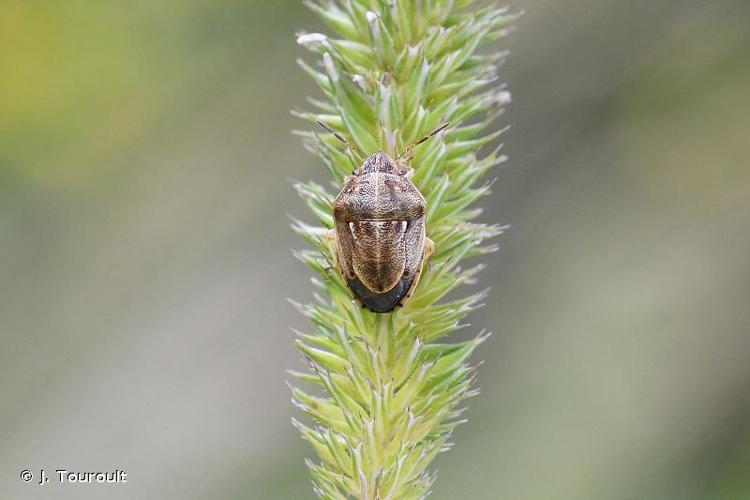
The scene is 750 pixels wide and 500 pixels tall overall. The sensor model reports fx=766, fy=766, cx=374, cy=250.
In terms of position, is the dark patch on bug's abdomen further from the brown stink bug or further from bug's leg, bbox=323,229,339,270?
bug's leg, bbox=323,229,339,270

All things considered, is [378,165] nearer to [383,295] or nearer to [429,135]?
[429,135]

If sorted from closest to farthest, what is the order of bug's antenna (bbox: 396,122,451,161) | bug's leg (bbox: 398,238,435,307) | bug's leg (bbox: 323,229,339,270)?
1. bug's antenna (bbox: 396,122,451,161)
2. bug's leg (bbox: 398,238,435,307)
3. bug's leg (bbox: 323,229,339,270)

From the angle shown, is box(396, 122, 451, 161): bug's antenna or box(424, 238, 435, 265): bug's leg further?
box(424, 238, 435, 265): bug's leg

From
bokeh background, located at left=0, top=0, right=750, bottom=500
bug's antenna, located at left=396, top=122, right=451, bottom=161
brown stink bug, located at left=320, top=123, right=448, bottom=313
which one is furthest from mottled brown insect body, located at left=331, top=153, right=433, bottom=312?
bokeh background, located at left=0, top=0, right=750, bottom=500

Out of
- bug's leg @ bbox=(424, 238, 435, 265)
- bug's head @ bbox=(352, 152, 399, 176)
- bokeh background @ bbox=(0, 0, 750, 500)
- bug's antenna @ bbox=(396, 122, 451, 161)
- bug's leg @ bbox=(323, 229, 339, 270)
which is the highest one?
bokeh background @ bbox=(0, 0, 750, 500)

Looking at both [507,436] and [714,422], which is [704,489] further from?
[507,436]

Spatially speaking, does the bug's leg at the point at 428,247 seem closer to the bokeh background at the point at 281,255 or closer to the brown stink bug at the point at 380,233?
the brown stink bug at the point at 380,233

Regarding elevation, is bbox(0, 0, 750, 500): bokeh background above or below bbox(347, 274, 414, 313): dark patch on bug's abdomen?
above
